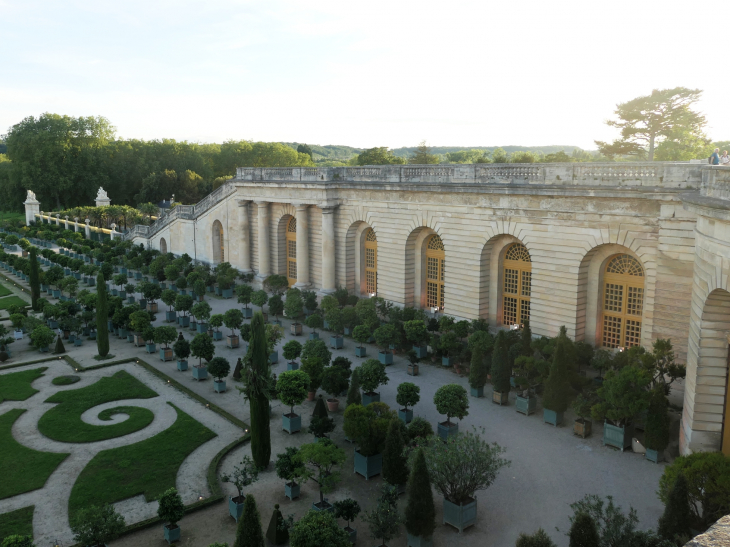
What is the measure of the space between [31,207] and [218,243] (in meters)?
55.9

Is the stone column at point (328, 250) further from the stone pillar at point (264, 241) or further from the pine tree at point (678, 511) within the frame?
the pine tree at point (678, 511)

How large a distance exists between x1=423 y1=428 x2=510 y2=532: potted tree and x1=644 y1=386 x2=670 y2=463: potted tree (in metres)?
5.89

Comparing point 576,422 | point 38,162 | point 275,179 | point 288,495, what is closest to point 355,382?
point 288,495

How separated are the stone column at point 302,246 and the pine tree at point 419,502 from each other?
28.1 meters

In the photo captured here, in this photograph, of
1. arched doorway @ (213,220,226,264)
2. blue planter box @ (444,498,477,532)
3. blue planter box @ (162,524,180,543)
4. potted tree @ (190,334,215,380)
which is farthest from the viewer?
arched doorway @ (213,220,226,264)

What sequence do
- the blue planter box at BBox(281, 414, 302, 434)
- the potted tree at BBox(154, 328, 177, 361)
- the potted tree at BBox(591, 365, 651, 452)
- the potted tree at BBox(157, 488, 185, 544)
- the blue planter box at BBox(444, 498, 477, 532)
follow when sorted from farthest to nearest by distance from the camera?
1. the potted tree at BBox(154, 328, 177, 361)
2. the blue planter box at BBox(281, 414, 302, 434)
3. the potted tree at BBox(591, 365, 651, 452)
4. the blue planter box at BBox(444, 498, 477, 532)
5. the potted tree at BBox(157, 488, 185, 544)

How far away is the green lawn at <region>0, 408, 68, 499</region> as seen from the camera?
63.7 ft

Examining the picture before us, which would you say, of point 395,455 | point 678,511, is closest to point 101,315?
point 395,455

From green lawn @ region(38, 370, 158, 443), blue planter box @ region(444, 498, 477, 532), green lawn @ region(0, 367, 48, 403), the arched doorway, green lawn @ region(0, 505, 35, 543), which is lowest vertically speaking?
green lawn @ region(0, 505, 35, 543)

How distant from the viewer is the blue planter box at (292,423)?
2281 centimetres

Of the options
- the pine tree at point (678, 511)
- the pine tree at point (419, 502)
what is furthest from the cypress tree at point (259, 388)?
the pine tree at point (678, 511)

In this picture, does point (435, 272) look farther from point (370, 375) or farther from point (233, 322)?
point (370, 375)

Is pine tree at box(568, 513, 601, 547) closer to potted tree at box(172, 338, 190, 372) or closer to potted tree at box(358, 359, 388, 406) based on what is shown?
potted tree at box(358, 359, 388, 406)

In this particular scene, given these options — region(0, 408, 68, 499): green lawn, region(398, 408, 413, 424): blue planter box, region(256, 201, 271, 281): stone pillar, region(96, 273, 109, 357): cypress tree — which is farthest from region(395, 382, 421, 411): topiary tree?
region(256, 201, 271, 281): stone pillar
